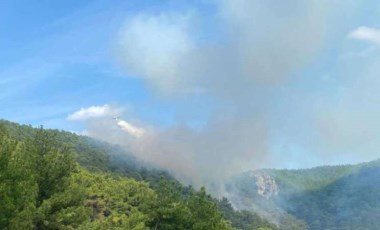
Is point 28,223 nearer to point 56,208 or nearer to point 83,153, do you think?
point 56,208

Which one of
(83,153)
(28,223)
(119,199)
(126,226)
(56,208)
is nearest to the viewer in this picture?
(28,223)

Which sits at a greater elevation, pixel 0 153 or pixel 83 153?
pixel 83 153

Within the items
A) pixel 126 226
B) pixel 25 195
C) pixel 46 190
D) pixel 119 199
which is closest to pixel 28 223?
pixel 25 195

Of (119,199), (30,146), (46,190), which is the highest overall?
(119,199)

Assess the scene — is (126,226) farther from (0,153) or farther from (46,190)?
(0,153)

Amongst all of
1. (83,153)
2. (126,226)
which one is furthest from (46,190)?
(83,153)

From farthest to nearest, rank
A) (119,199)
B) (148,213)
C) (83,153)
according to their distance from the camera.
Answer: (83,153) < (119,199) < (148,213)

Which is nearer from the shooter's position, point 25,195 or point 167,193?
point 25,195

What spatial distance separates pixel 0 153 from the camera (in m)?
27.7

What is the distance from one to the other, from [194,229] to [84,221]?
50.9 feet

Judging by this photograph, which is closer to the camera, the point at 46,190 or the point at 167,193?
the point at 46,190

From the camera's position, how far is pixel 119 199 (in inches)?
3907

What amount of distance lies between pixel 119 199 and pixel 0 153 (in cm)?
Answer: 7306

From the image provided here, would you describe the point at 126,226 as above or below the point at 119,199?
below
